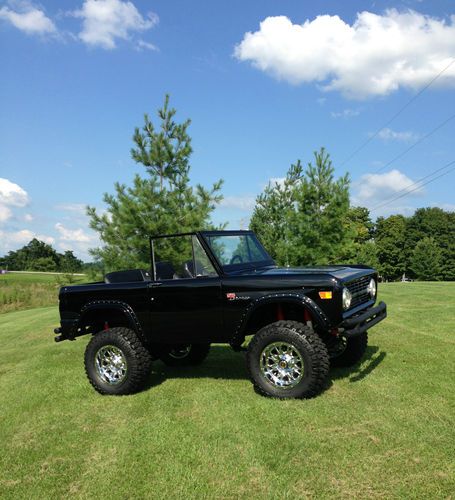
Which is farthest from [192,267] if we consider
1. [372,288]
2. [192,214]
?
[192,214]

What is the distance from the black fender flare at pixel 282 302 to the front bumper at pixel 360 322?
0.66 ft

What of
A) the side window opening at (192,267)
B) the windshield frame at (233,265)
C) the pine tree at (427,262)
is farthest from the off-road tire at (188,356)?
the pine tree at (427,262)

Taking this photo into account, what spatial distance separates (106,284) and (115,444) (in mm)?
2473

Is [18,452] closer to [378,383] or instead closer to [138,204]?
[378,383]

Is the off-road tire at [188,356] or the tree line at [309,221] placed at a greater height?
the tree line at [309,221]

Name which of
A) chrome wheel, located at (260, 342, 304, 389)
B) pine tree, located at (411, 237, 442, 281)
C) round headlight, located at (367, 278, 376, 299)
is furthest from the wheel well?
pine tree, located at (411, 237, 442, 281)

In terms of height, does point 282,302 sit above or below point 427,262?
above

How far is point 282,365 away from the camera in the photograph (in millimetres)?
5297

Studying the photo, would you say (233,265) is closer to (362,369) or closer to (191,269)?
(191,269)

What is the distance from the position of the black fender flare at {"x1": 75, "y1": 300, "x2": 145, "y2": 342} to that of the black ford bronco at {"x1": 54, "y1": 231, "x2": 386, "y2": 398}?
0.01 metres

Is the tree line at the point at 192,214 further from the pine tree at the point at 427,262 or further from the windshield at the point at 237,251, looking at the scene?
the pine tree at the point at 427,262

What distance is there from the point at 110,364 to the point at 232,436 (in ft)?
7.99

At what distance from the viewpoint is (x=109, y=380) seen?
6.10 metres

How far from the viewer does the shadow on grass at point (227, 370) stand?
6258mm
